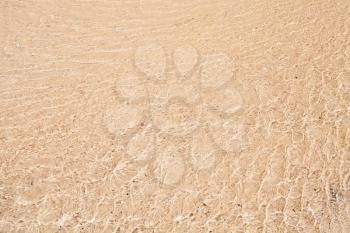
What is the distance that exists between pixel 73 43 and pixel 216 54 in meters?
2.00

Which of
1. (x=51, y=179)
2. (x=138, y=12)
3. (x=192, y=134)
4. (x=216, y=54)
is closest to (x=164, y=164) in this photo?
(x=192, y=134)

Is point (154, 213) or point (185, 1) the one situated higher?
point (185, 1)

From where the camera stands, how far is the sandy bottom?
4281 millimetres

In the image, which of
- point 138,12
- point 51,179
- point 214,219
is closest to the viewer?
point 214,219

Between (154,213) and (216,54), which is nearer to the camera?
(154,213)

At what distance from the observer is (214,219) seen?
4.19 meters

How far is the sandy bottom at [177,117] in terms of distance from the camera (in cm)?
428

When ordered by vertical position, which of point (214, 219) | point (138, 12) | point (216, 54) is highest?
point (138, 12)

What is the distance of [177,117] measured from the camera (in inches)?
205

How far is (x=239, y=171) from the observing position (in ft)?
15.0

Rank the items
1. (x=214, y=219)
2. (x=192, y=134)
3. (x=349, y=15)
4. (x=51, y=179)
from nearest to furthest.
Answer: (x=214, y=219) → (x=51, y=179) → (x=192, y=134) → (x=349, y=15)

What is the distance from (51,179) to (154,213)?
1.10 metres

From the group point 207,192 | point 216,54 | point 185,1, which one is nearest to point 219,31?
→ point 216,54

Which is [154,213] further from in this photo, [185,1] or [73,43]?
[185,1]
